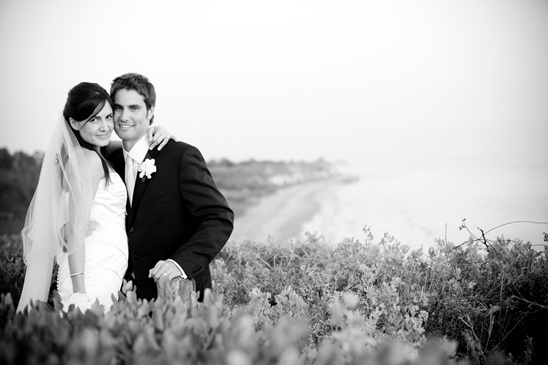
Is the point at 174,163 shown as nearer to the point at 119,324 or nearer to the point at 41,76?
the point at 119,324

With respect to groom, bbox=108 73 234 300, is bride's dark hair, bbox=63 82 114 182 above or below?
above

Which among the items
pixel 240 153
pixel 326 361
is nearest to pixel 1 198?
pixel 240 153

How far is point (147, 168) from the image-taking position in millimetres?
3199

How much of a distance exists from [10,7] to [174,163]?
24.4ft

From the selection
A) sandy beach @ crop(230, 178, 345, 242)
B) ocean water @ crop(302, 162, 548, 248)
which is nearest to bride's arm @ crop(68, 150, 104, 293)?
ocean water @ crop(302, 162, 548, 248)

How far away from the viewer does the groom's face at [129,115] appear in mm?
3367

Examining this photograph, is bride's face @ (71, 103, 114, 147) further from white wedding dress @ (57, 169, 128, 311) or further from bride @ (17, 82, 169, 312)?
white wedding dress @ (57, 169, 128, 311)

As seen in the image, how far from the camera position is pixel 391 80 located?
25.8 feet

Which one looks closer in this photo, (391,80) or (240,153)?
(391,80)

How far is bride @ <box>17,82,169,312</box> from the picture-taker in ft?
10.0

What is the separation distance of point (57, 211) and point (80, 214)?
0.19m

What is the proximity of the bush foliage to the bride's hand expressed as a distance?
1.08 metres

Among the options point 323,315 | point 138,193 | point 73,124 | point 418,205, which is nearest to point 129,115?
point 73,124

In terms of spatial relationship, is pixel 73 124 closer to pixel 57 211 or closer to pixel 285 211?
pixel 57 211
